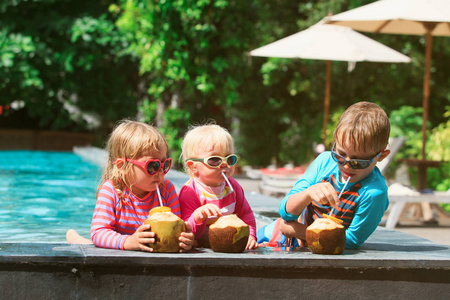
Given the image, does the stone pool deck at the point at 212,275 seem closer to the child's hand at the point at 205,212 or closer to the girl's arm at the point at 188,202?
the child's hand at the point at 205,212

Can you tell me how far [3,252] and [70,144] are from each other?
17912 mm

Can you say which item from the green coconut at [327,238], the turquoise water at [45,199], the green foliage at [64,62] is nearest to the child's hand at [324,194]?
the green coconut at [327,238]

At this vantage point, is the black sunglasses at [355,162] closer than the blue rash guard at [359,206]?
Yes

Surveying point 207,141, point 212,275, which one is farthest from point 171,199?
point 212,275

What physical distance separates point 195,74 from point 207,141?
35.7ft

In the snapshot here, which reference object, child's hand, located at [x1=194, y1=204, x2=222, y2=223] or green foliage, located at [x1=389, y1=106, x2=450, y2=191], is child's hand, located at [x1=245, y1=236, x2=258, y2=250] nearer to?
child's hand, located at [x1=194, y1=204, x2=222, y2=223]

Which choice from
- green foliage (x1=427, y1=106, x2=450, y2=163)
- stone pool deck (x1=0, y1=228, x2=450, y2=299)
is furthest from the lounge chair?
stone pool deck (x1=0, y1=228, x2=450, y2=299)

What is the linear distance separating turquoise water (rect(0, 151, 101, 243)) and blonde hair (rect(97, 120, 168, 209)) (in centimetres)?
62

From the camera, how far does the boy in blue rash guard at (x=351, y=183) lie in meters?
3.02

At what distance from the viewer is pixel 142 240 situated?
2.89 m

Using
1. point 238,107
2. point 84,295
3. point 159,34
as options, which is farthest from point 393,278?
point 238,107

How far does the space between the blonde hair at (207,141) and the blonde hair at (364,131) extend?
2.02 ft

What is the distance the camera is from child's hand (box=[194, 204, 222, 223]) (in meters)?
3.11

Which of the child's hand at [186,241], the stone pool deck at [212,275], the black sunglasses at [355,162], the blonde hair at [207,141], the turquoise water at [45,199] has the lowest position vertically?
the turquoise water at [45,199]
